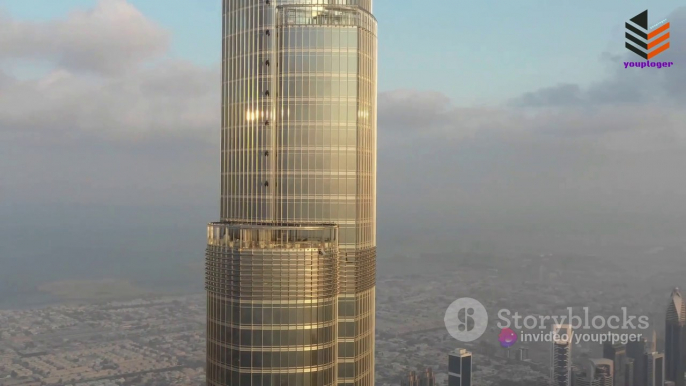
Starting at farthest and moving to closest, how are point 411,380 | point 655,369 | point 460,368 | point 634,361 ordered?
point 460,368 → point 411,380 → point 655,369 → point 634,361

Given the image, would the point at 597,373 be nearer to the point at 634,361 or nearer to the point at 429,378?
the point at 634,361

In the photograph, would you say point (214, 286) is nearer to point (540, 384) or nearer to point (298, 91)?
point (298, 91)

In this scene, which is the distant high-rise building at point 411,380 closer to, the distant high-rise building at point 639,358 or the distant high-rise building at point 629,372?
the distant high-rise building at point 629,372

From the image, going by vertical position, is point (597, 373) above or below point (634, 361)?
below

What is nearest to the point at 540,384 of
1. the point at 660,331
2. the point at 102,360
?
the point at 660,331

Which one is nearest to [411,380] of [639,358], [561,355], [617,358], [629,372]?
[561,355]

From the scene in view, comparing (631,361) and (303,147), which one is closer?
(303,147)
